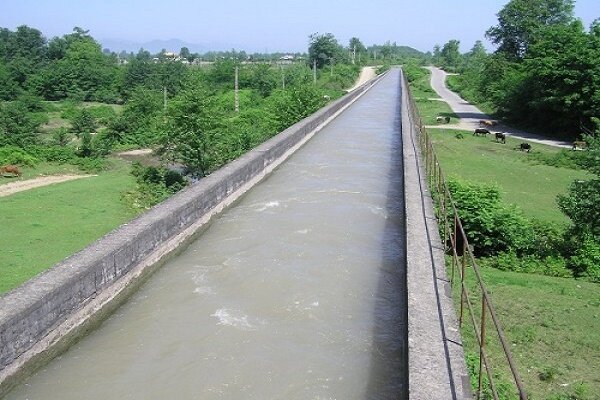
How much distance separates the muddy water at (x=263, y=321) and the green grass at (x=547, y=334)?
1.68 metres

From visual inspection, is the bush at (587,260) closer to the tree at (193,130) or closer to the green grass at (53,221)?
the green grass at (53,221)

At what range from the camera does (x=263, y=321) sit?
14.8 ft

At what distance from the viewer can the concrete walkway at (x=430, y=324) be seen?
10.1 ft

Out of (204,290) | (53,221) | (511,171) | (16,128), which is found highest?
(204,290)

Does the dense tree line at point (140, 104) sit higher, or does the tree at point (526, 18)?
the tree at point (526, 18)

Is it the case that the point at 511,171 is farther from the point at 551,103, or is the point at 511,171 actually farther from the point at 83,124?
the point at 83,124

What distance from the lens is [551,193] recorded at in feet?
57.1

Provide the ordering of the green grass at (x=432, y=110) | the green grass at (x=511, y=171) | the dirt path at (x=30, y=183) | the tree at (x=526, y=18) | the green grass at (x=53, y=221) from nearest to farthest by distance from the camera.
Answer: the green grass at (x=53, y=221), the green grass at (x=511, y=171), the dirt path at (x=30, y=183), the green grass at (x=432, y=110), the tree at (x=526, y=18)

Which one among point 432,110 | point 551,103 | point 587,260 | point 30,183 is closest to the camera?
point 587,260

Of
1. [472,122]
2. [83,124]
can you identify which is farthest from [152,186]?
[472,122]

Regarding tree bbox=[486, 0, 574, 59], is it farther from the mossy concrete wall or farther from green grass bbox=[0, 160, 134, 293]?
the mossy concrete wall

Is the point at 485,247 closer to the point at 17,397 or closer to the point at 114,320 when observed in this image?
the point at 114,320

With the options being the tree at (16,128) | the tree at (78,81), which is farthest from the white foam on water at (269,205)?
the tree at (78,81)

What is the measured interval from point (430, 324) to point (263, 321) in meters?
1.37
